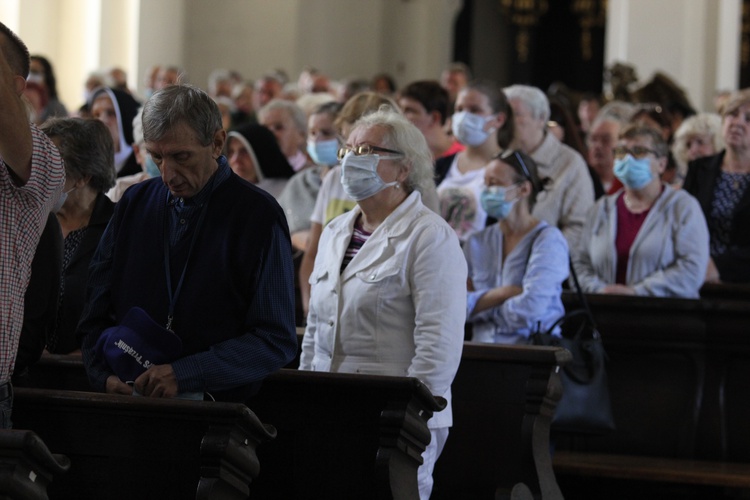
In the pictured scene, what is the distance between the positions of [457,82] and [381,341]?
27.2ft

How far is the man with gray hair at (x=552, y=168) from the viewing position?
7.22 m

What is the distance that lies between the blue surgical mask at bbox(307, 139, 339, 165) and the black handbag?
1898 millimetres

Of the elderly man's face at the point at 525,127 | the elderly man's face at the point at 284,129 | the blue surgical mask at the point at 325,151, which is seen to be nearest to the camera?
the blue surgical mask at the point at 325,151

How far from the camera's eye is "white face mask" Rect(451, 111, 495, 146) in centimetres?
684

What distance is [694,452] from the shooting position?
20.3 feet

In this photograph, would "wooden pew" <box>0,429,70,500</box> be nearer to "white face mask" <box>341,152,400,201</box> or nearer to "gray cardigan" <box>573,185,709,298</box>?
"white face mask" <box>341,152,400,201</box>

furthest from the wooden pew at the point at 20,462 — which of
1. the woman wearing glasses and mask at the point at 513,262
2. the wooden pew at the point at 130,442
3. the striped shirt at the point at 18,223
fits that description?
the woman wearing glasses and mask at the point at 513,262

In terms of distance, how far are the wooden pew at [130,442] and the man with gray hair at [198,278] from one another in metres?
0.09

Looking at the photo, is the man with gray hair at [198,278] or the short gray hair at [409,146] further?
the short gray hair at [409,146]

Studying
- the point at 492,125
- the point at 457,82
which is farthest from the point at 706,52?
the point at 492,125

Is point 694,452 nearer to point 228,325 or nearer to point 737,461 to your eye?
point 737,461

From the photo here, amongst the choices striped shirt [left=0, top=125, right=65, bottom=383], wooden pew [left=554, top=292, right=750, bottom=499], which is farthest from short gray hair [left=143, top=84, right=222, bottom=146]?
wooden pew [left=554, top=292, right=750, bottom=499]

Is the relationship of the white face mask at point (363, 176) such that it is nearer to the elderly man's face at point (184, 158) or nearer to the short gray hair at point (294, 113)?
the elderly man's face at point (184, 158)

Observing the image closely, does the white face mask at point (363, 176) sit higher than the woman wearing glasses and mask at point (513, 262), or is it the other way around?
the white face mask at point (363, 176)
